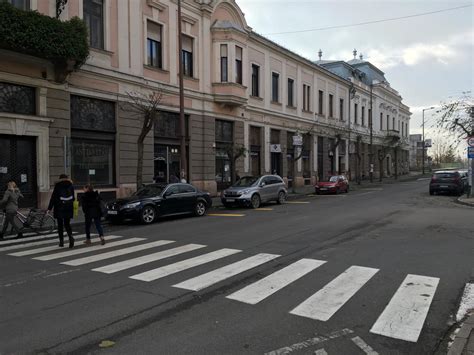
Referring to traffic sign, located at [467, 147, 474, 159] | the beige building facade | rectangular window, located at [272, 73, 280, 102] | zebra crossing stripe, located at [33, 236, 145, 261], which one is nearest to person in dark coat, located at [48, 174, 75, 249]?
zebra crossing stripe, located at [33, 236, 145, 261]

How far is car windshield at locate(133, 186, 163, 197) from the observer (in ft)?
51.4

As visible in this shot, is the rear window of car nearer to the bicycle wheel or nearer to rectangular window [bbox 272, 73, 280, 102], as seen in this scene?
rectangular window [bbox 272, 73, 280, 102]

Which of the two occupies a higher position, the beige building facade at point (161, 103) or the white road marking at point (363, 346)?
the beige building facade at point (161, 103)

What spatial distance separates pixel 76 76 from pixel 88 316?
15.7 metres

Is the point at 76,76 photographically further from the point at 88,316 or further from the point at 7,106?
the point at 88,316

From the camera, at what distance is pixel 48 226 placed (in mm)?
13266

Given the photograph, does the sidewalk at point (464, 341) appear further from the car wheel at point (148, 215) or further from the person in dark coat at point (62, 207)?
the car wheel at point (148, 215)

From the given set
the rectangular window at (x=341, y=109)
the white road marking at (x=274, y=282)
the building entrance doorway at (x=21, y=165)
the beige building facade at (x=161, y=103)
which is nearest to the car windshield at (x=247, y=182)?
the beige building facade at (x=161, y=103)

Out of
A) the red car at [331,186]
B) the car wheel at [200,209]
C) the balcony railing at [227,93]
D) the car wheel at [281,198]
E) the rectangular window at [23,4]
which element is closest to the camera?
the rectangular window at [23,4]

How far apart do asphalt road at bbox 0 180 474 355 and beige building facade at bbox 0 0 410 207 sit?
8.07 metres

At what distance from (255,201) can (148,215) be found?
22.7ft

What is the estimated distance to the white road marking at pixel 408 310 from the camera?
4762 mm

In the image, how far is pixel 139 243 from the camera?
10633 mm

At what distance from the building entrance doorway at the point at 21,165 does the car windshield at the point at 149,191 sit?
476 cm
